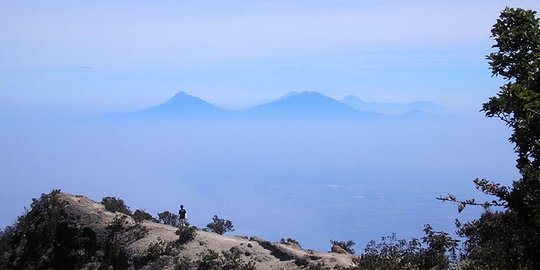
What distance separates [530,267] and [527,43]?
15.4ft

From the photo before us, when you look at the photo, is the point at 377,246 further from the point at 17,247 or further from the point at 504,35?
the point at 17,247

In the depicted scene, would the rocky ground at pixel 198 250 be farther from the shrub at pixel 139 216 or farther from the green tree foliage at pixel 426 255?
the green tree foliage at pixel 426 255

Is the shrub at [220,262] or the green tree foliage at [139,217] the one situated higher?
the green tree foliage at [139,217]

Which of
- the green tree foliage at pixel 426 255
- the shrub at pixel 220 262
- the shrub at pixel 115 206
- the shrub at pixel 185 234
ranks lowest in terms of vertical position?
the shrub at pixel 220 262

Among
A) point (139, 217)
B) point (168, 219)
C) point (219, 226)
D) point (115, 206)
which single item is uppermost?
point (115, 206)

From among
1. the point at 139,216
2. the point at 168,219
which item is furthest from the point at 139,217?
the point at 168,219

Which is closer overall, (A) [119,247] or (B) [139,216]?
(A) [119,247]

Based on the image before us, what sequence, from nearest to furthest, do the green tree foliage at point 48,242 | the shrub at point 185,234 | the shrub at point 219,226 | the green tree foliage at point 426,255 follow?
1. the green tree foliage at point 426,255
2. the shrub at point 185,234
3. the green tree foliage at point 48,242
4. the shrub at point 219,226

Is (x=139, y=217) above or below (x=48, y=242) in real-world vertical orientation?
above

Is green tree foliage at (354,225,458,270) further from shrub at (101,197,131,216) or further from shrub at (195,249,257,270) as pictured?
shrub at (101,197,131,216)

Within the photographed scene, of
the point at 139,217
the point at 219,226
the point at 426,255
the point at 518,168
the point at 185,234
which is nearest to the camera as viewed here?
the point at 518,168

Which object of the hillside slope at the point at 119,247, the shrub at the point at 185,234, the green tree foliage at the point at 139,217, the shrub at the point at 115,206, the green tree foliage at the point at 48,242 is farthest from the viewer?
the shrub at the point at 115,206

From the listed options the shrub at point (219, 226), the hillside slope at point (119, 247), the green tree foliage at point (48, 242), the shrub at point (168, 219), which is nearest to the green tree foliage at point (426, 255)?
the hillside slope at point (119, 247)

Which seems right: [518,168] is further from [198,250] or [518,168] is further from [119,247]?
[119,247]
